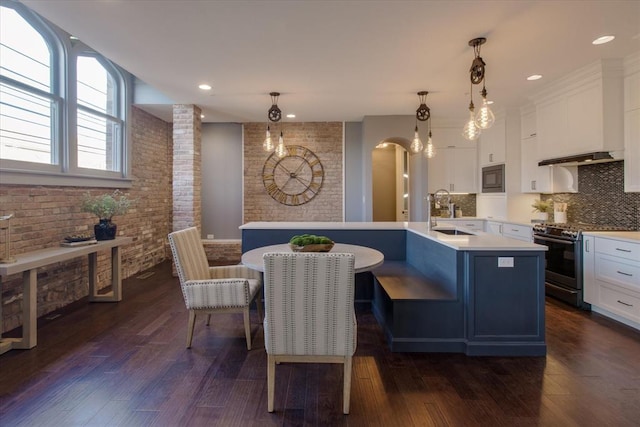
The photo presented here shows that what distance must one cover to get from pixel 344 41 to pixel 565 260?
Answer: 11.0ft

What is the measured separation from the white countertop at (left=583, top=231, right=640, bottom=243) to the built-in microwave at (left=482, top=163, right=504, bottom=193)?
1895mm

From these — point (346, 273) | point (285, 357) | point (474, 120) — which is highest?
point (474, 120)

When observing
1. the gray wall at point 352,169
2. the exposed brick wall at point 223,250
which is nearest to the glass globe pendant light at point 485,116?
the gray wall at point 352,169

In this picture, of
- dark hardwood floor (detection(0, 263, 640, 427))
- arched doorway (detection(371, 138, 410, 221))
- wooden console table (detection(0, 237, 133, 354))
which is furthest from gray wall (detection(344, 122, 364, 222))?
wooden console table (detection(0, 237, 133, 354))

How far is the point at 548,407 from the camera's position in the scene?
1917mm

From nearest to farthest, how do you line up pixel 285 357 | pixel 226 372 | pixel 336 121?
pixel 285 357
pixel 226 372
pixel 336 121

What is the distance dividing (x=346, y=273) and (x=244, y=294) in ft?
3.87

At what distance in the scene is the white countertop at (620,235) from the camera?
2996mm

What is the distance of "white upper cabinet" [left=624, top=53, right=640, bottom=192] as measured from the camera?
3.29 meters

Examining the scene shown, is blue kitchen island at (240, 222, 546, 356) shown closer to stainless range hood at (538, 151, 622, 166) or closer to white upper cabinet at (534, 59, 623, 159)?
stainless range hood at (538, 151, 622, 166)

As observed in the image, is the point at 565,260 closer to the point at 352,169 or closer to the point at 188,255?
the point at 352,169

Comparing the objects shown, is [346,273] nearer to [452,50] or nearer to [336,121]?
[452,50]

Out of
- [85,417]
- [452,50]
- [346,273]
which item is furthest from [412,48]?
[85,417]

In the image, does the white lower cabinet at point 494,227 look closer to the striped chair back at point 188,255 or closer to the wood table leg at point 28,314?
the striped chair back at point 188,255
